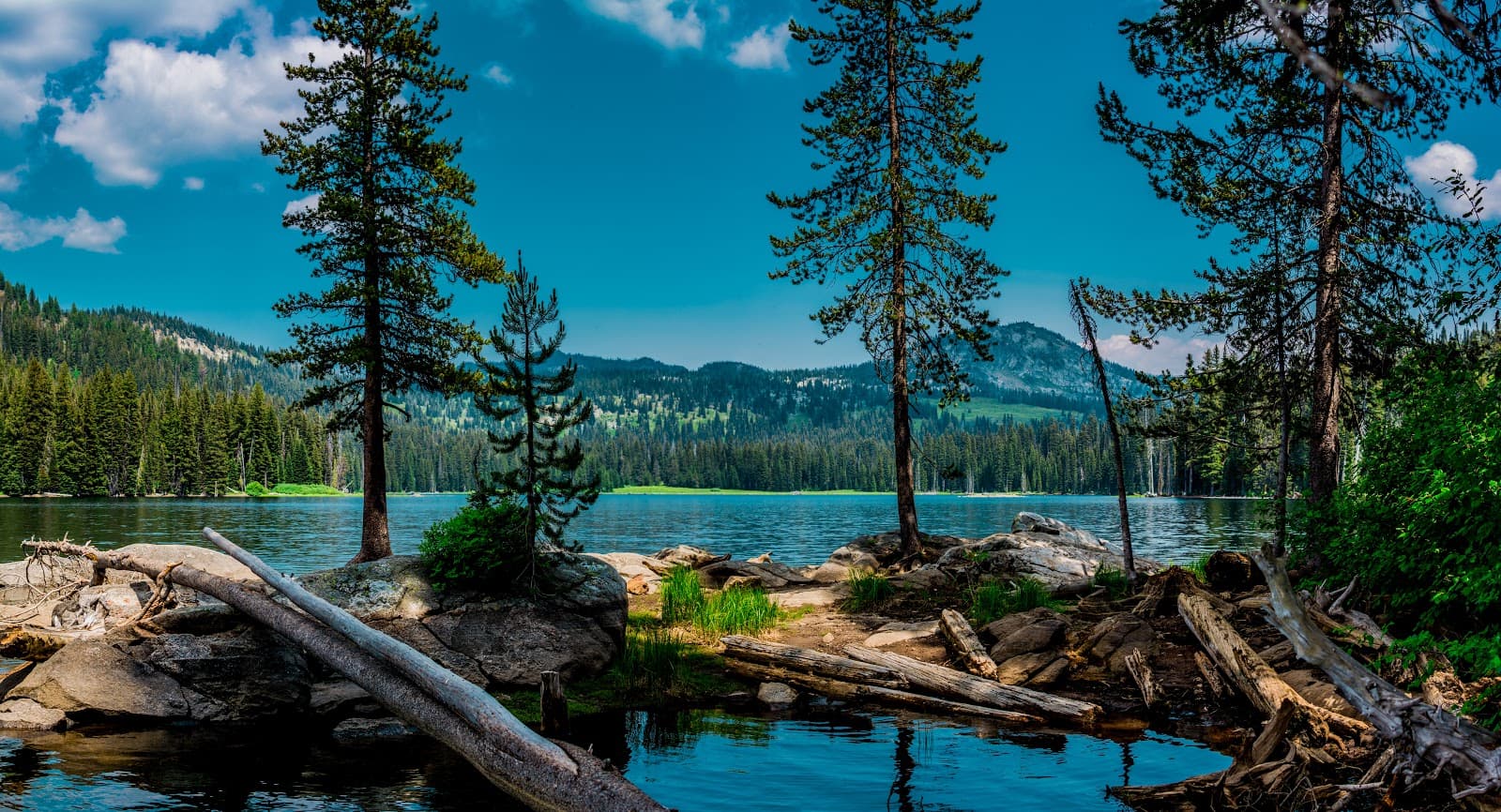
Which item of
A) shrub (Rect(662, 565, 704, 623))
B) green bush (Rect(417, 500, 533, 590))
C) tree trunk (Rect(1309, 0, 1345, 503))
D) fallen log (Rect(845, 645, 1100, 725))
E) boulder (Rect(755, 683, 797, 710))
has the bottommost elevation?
boulder (Rect(755, 683, 797, 710))

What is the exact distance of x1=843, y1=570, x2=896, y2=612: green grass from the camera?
17906 millimetres

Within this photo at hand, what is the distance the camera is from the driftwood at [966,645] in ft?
41.0

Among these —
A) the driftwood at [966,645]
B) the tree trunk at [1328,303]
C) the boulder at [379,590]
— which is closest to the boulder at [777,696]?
the driftwood at [966,645]

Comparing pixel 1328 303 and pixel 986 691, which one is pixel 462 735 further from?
pixel 1328 303

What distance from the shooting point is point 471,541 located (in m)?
13.3

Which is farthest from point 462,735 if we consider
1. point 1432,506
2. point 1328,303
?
point 1328,303

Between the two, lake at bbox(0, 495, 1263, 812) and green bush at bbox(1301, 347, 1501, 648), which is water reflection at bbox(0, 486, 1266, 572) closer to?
lake at bbox(0, 495, 1263, 812)

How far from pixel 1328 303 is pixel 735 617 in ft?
39.1

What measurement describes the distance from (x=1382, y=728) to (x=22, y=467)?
129m

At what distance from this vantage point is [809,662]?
1309 centimetres

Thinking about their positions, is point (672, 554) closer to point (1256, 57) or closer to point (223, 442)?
point (1256, 57)

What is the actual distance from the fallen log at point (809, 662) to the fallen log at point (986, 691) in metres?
0.18

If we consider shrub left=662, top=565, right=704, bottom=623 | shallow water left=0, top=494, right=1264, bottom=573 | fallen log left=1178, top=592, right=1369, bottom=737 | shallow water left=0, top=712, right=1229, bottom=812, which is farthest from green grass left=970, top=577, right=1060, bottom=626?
shallow water left=0, top=494, right=1264, bottom=573

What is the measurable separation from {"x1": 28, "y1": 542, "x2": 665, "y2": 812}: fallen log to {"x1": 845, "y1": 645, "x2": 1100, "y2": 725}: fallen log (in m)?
5.65
